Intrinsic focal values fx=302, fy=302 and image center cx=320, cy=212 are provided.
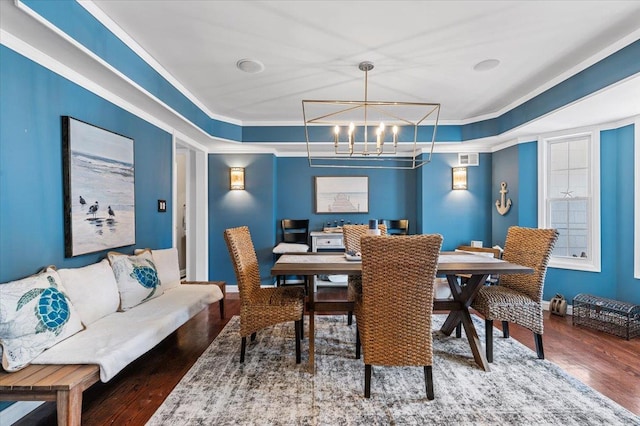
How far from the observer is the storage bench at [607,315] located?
116 inches

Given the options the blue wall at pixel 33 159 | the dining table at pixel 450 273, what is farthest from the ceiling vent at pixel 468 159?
the blue wall at pixel 33 159

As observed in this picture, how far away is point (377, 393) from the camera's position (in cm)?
207

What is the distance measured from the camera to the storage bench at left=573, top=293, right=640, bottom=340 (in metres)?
2.96

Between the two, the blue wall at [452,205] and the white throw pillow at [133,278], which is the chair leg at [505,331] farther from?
the white throw pillow at [133,278]

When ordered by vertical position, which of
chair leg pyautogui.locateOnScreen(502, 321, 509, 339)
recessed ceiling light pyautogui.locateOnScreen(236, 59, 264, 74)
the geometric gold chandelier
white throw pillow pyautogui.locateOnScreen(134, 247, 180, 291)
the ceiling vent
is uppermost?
recessed ceiling light pyautogui.locateOnScreen(236, 59, 264, 74)

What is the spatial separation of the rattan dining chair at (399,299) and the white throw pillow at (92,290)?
1.91m

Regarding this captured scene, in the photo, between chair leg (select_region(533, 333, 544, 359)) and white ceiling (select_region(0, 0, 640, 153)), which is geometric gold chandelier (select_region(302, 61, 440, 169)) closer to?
white ceiling (select_region(0, 0, 640, 153))

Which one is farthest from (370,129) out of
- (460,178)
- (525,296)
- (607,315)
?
(607,315)

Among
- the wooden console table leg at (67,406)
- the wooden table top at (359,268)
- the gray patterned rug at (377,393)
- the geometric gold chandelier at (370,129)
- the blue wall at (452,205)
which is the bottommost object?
the gray patterned rug at (377,393)

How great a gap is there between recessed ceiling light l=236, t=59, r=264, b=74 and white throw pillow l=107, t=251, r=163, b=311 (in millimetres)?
2004

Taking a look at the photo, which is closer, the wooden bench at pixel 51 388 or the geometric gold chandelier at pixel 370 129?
the wooden bench at pixel 51 388

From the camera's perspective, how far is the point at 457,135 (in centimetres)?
463

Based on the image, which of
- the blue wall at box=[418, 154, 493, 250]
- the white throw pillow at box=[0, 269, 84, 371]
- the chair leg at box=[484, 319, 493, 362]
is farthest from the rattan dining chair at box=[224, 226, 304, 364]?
the blue wall at box=[418, 154, 493, 250]

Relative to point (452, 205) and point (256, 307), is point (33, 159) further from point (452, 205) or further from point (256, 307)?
point (452, 205)
